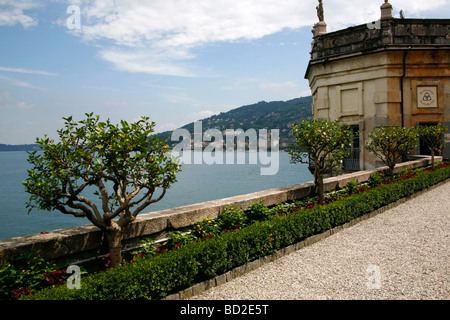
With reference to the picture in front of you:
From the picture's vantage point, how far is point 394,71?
17969 mm

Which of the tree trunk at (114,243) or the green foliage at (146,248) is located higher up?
the tree trunk at (114,243)

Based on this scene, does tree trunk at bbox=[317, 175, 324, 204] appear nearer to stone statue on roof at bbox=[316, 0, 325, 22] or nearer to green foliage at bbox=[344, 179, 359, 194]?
green foliage at bbox=[344, 179, 359, 194]

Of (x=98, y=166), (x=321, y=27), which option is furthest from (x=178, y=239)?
(x=321, y=27)

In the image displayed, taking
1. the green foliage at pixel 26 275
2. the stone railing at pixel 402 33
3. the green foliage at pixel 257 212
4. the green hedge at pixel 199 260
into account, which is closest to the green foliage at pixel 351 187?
the green hedge at pixel 199 260

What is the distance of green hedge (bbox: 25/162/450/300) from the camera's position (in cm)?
404

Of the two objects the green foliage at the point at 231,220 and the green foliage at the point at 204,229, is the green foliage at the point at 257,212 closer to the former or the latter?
the green foliage at the point at 231,220

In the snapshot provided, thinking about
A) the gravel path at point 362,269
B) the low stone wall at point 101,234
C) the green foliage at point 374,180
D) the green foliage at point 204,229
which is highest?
the green foliage at point 374,180

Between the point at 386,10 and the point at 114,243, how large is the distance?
62.5 ft

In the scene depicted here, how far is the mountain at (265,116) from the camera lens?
7794 centimetres

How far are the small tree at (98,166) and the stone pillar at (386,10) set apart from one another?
1773 cm

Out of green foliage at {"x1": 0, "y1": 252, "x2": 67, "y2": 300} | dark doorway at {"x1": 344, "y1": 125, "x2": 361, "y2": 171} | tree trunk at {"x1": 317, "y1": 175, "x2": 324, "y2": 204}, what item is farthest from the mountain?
green foliage at {"x1": 0, "y1": 252, "x2": 67, "y2": 300}

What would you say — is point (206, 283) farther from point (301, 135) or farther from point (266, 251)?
point (301, 135)
